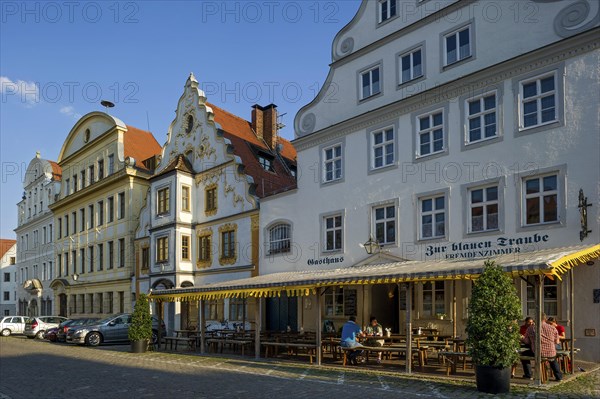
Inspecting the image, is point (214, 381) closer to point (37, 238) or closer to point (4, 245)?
point (37, 238)

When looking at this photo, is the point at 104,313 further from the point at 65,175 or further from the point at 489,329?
the point at 489,329

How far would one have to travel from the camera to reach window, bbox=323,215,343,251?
21.7 meters

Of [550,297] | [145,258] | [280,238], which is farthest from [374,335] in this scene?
[145,258]

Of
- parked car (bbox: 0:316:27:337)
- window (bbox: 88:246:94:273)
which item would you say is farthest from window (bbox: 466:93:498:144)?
parked car (bbox: 0:316:27:337)

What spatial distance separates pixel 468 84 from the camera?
707 inches

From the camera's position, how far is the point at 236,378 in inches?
562

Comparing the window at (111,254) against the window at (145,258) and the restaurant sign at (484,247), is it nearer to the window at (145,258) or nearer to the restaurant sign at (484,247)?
the window at (145,258)

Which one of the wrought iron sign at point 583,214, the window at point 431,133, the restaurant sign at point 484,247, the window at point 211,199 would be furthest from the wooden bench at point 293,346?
the window at point 211,199

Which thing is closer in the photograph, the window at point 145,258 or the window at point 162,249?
the window at point 162,249

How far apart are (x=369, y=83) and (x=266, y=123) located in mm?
13801

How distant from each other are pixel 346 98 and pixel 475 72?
5.72 metres

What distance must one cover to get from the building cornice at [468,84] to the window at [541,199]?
3172 mm

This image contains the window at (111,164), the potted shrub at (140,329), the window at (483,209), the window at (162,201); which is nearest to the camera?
the window at (483,209)

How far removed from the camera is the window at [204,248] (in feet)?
93.2
